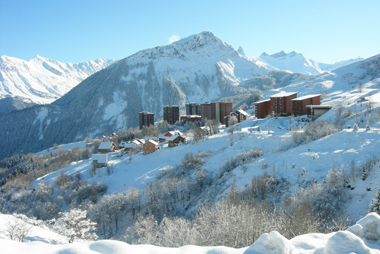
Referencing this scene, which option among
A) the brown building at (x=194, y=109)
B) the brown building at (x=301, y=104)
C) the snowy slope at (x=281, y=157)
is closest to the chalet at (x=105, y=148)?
the snowy slope at (x=281, y=157)

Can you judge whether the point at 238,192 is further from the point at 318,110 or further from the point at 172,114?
the point at 172,114

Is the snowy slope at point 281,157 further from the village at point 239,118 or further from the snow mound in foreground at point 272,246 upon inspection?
the snow mound in foreground at point 272,246

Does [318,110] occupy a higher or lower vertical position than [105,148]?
higher

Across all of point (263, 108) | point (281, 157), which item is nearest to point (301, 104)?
point (263, 108)

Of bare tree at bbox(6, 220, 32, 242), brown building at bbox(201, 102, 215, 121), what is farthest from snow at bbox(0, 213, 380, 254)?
brown building at bbox(201, 102, 215, 121)

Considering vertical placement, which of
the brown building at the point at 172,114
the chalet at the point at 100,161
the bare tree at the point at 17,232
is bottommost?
the chalet at the point at 100,161

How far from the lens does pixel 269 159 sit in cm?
3700

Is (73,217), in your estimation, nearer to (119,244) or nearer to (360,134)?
(119,244)

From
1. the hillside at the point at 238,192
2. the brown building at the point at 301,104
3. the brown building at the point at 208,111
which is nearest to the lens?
the hillside at the point at 238,192

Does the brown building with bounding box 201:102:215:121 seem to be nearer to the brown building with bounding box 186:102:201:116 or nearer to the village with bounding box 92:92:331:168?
the village with bounding box 92:92:331:168

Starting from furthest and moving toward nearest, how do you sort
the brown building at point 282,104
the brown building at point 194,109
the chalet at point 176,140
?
the brown building at point 194,109 → the brown building at point 282,104 → the chalet at point 176,140

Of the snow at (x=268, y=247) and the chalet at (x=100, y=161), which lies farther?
the chalet at (x=100, y=161)

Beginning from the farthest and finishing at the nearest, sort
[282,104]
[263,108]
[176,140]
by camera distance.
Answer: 1. [263,108]
2. [282,104]
3. [176,140]

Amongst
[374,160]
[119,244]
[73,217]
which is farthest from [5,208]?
[374,160]
